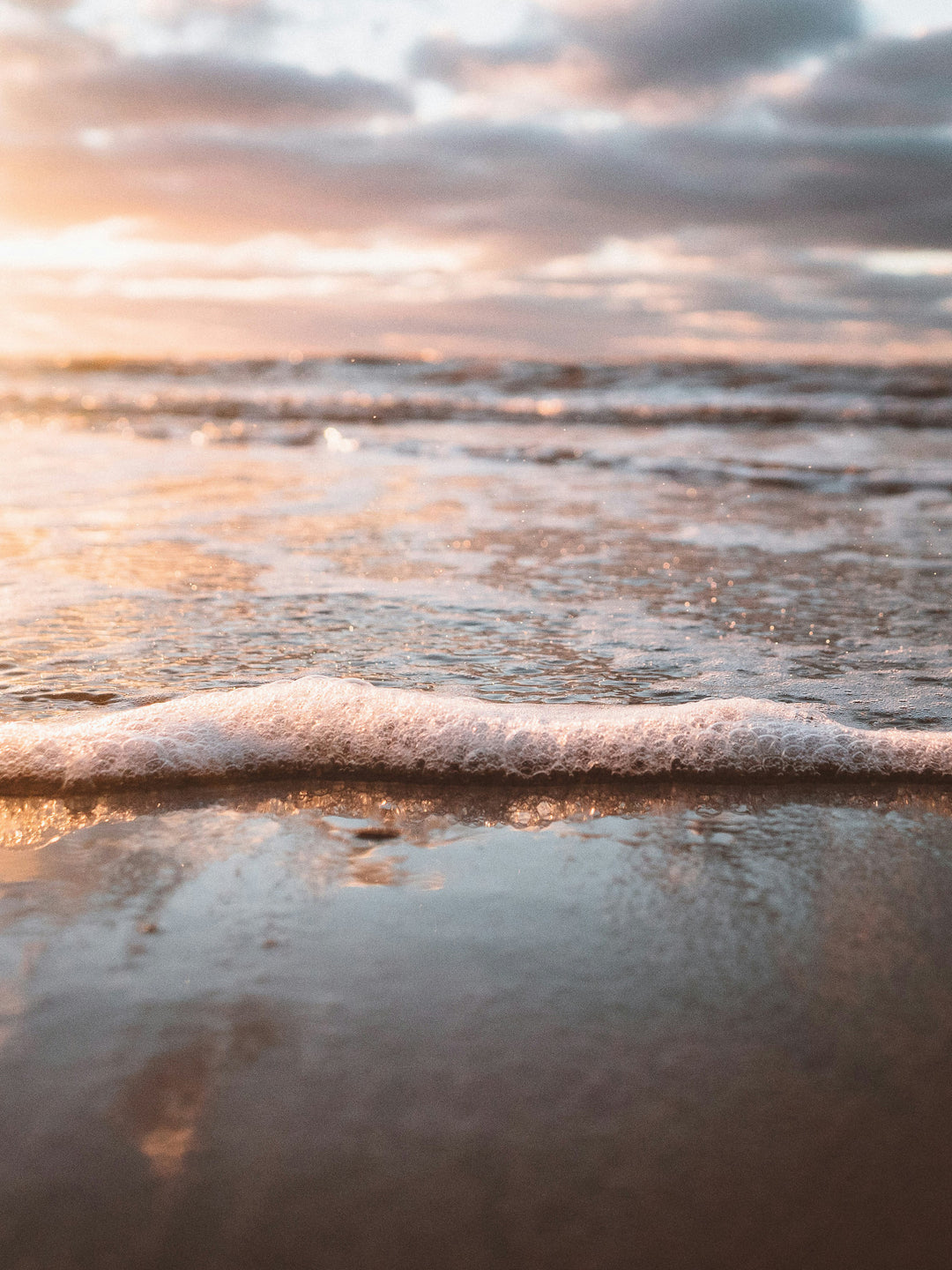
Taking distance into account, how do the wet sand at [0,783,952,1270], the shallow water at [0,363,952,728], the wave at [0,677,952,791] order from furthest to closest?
the shallow water at [0,363,952,728] < the wave at [0,677,952,791] < the wet sand at [0,783,952,1270]

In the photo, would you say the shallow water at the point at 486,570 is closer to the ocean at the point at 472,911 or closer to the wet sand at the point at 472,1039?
the ocean at the point at 472,911

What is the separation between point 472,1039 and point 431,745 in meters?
1.05

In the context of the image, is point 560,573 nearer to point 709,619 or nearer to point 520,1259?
point 709,619

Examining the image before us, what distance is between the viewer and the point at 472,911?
1.76m

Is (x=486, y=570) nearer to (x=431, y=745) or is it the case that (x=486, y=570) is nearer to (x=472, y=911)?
(x=431, y=745)

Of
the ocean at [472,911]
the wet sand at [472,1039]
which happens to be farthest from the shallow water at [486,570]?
the wet sand at [472,1039]

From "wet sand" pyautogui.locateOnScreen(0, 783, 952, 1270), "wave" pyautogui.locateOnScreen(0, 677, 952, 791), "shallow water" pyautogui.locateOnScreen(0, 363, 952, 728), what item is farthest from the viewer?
"shallow water" pyautogui.locateOnScreen(0, 363, 952, 728)

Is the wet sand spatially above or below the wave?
below

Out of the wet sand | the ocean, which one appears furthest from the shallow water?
the wet sand

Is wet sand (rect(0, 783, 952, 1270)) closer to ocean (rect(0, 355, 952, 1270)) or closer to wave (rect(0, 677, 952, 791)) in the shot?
ocean (rect(0, 355, 952, 1270))

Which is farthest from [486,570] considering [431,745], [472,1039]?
[472,1039]

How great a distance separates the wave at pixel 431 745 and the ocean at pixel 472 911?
10 mm

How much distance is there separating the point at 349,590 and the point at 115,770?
1.88m

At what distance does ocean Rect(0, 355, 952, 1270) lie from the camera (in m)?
1.17
